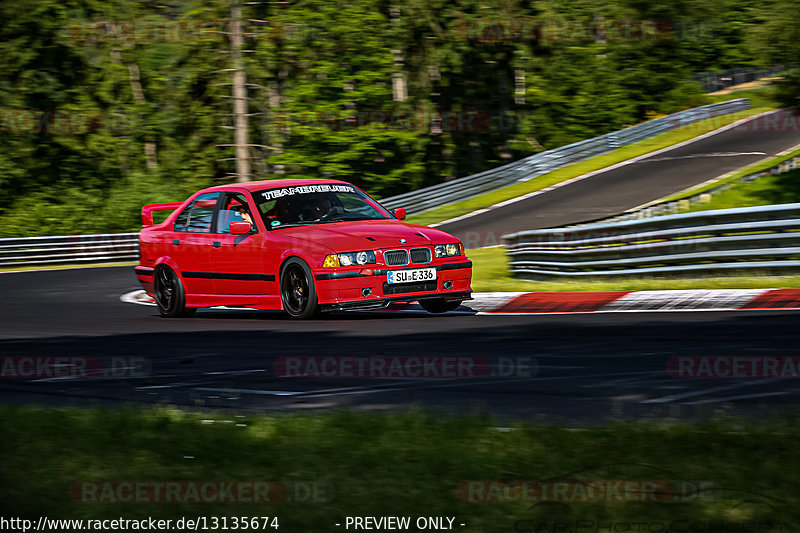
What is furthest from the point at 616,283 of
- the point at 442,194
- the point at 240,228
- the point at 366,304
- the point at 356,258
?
the point at 442,194

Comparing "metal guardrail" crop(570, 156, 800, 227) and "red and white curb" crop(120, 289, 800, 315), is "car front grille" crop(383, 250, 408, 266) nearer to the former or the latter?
"red and white curb" crop(120, 289, 800, 315)

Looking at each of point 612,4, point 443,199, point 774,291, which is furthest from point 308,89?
point 774,291

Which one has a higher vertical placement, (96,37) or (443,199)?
(96,37)

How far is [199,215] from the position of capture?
1423 centimetres

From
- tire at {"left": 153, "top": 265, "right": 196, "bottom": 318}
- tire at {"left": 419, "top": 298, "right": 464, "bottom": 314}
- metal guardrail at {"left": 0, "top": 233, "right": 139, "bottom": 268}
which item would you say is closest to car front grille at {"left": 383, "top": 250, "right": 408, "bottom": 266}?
tire at {"left": 419, "top": 298, "right": 464, "bottom": 314}

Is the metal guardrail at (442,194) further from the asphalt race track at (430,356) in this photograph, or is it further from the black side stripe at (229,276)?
the black side stripe at (229,276)

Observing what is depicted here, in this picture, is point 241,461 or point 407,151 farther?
point 407,151

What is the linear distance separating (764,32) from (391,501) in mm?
18169

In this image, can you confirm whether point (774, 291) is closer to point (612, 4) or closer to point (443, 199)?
point (443, 199)

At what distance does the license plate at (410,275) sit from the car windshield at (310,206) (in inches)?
52.9

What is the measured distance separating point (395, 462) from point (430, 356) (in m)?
3.97

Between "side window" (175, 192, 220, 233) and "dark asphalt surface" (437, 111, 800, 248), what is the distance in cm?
1405

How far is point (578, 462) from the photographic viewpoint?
4.94 meters

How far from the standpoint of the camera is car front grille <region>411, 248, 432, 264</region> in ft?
40.6
